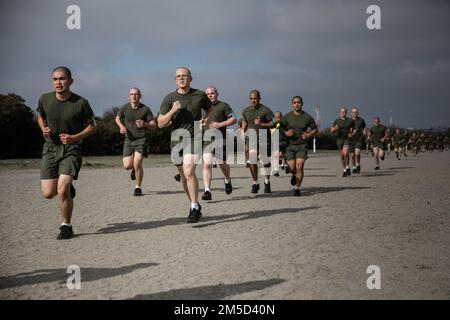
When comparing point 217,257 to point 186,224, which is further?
point 186,224

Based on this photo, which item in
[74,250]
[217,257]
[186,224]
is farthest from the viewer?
[186,224]

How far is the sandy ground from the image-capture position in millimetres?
3586

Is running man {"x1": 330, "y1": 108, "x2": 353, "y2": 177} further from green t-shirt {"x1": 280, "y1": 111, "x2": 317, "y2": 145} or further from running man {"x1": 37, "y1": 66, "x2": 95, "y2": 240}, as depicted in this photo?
running man {"x1": 37, "y1": 66, "x2": 95, "y2": 240}

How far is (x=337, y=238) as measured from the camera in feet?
17.9

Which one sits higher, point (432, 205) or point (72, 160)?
point (72, 160)

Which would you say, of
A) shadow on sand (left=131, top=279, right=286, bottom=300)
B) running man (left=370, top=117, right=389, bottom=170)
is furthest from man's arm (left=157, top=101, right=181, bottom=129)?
running man (left=370, top=117, right=389, bottom=170)


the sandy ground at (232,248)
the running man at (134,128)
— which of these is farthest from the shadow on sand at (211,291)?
the running man at (134,128)

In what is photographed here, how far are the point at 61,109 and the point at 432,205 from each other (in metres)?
6.92

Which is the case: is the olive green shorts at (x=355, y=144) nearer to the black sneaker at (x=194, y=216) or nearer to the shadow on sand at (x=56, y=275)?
the black sneaker at (x=194, y=216)

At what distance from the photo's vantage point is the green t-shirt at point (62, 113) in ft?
18.9

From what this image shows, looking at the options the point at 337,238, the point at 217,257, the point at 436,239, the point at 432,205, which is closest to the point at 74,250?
the point at 217,257

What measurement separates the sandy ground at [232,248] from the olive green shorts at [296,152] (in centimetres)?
126

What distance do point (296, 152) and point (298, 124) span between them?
68 cm
